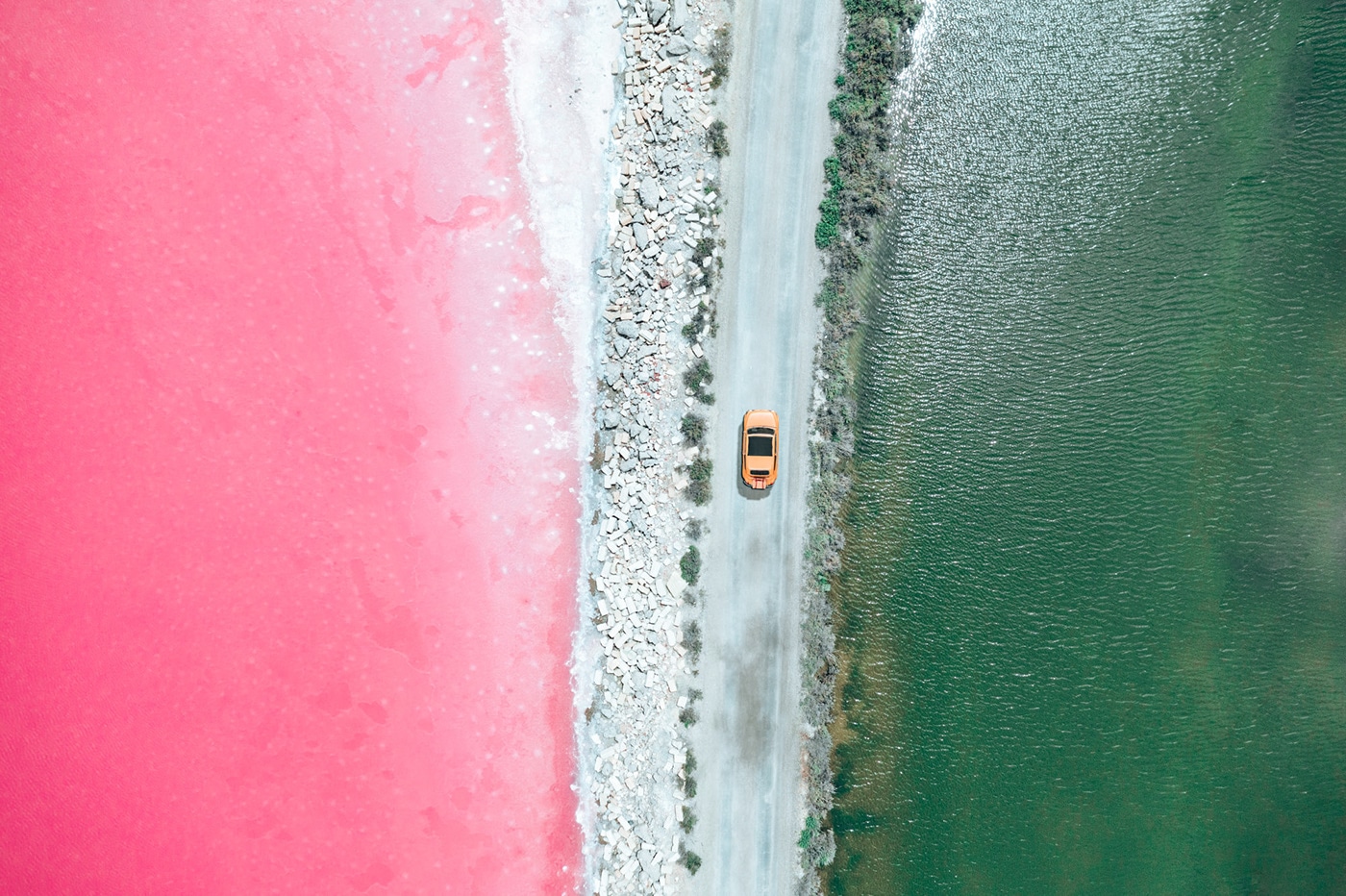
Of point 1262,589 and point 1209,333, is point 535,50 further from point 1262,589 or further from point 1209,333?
point 1262,589

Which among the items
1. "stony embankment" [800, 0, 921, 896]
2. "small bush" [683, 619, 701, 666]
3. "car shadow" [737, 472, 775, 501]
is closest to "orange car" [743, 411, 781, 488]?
"car shadow" [737, 472, 775, 501]

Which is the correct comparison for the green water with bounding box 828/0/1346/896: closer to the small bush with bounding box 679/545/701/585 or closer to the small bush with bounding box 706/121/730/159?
the small bush with bounding box 679/545/701/585

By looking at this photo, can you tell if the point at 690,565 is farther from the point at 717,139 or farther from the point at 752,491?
the point at 717,139

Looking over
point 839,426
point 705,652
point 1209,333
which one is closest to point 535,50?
point 839,426

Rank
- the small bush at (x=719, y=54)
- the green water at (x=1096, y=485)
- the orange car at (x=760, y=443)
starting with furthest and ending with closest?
the green water at (x=1096, y=485), the small bush at (x=719, y=54), the orange car at (x=760, y=443)

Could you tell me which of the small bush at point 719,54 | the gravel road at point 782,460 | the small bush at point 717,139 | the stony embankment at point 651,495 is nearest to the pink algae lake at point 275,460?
the stony embankment at point 651,495

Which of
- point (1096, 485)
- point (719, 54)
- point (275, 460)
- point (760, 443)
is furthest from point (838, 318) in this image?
point (275, 460)

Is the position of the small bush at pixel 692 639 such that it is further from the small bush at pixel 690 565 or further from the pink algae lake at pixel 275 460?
the pink algae lake at pixel 275 460
